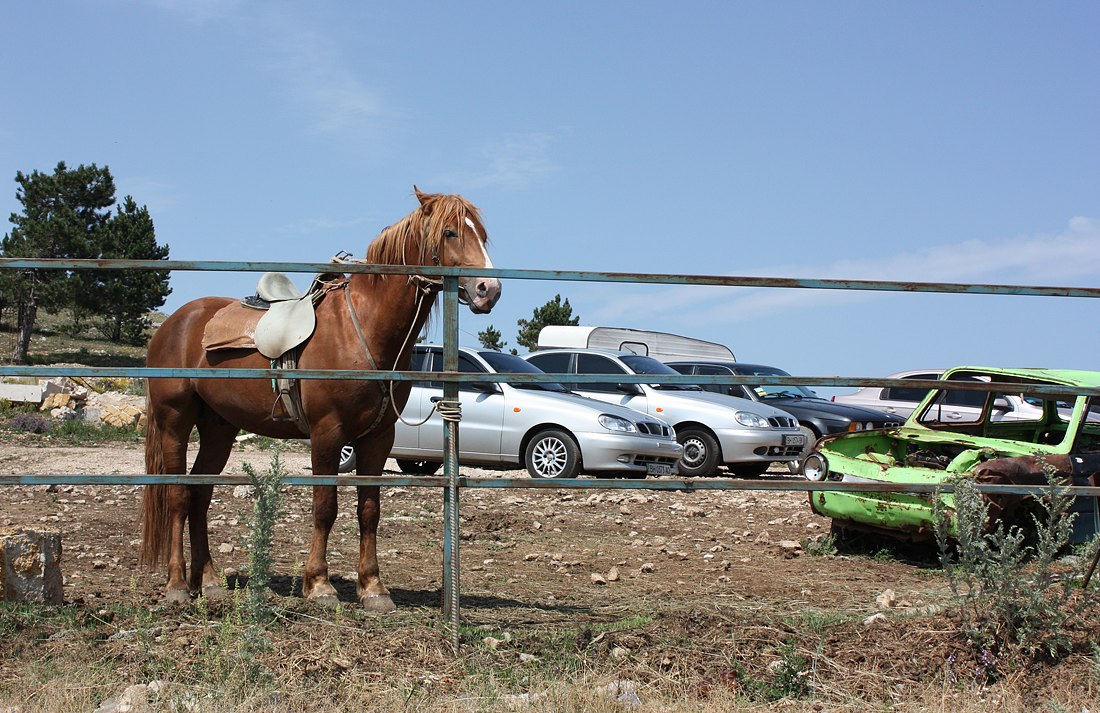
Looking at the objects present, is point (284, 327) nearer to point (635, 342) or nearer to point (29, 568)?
point (29, 568)

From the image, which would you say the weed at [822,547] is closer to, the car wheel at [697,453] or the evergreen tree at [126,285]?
the car wheel at [697,453]

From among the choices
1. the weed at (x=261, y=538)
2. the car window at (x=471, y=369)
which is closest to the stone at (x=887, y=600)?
the weed at (x=261, y=538)

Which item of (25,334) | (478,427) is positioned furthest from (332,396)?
(25,334)

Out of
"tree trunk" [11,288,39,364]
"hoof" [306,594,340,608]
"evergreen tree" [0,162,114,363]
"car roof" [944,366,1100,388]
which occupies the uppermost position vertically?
"evergreen tree" [0,162,114,363]

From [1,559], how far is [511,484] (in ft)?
7.81

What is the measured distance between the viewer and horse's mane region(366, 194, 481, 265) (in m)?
5.07

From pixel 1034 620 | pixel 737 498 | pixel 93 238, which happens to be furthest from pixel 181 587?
pixel 93 238

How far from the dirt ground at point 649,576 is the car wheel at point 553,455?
69 cm

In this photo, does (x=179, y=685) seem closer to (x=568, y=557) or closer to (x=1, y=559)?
(x=1, y=559)

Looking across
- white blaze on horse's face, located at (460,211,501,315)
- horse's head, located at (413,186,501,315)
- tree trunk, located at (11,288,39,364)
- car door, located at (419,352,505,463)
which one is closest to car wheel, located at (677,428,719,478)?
car door, located at (419,352,505,463)

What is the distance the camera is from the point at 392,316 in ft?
17.0

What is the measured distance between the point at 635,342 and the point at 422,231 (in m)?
16.7

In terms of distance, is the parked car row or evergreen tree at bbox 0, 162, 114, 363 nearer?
the parked car row

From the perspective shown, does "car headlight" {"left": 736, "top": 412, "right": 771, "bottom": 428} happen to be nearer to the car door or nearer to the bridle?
the car door
